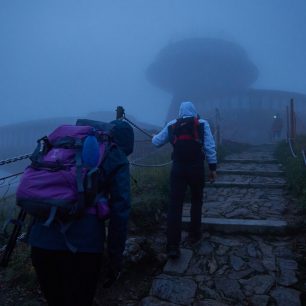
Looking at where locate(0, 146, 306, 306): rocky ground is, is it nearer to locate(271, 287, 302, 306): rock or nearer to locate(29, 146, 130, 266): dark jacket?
locate(271, 287, 302, 306): rock

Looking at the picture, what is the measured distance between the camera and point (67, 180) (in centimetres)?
227

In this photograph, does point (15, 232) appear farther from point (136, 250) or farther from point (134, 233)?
point (134, 233)

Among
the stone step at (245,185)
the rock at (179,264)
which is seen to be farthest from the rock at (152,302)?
the stone step at (245,185)

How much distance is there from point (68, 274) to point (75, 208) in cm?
51

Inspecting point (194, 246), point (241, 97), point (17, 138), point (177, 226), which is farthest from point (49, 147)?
point (17, 138)

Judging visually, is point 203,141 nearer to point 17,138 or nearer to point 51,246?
point 51,246

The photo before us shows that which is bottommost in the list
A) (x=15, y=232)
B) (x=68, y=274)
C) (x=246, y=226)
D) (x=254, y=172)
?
(x=254, y=172)

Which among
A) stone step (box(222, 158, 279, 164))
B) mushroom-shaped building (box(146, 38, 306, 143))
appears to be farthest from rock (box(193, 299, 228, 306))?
mushroom-shaped building (box(146, 38, 306, 143))

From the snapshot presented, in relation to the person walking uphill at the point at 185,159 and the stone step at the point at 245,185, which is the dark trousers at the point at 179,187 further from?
the stone step at the point at 245,185

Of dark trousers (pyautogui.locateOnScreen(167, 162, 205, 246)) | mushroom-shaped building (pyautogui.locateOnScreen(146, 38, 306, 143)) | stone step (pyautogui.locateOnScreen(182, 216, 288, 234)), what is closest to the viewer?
dark trousers (pyautogui.locateOnScreen(167, 162, 205, 246))

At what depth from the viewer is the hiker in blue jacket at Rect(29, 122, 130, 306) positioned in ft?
7.65

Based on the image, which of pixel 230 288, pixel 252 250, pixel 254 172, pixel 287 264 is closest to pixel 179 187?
pixel 252 250

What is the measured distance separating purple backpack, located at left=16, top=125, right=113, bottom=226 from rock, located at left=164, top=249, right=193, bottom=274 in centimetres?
226

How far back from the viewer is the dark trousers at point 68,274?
7.66 feet
